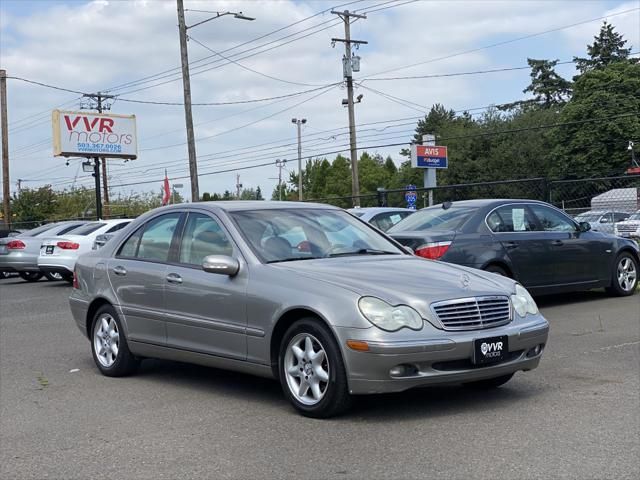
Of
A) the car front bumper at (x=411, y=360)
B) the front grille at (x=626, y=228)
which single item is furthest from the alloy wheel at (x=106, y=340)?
the front grille at (x=626, y=228)

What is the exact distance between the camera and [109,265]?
7.82 metres

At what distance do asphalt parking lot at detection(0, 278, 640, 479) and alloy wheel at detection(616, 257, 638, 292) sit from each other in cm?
426

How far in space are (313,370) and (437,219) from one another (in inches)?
223

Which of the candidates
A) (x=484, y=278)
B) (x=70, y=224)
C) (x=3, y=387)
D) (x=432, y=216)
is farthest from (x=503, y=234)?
(x=70, y=224)

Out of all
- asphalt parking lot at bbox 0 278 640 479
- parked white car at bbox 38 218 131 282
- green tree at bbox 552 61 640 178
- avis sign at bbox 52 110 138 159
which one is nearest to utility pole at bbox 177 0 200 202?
parked white car at bbox 38 218 131 282

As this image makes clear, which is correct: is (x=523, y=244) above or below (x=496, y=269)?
above

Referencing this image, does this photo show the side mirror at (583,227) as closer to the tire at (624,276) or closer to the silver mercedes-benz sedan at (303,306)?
the tire at (624,276)

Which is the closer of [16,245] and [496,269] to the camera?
[496,269]

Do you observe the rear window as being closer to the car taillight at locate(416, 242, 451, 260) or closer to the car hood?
the car taillight at locate(416, 242, 451, 260)

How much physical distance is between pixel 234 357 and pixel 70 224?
15234 millimetres

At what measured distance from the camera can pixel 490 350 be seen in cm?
573

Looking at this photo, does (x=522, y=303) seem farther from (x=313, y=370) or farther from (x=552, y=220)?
(x=552, y=220)

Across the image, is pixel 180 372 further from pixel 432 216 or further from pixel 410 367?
pixel 432 216

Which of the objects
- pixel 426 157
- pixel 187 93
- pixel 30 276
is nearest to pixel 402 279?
pixel 30 276
